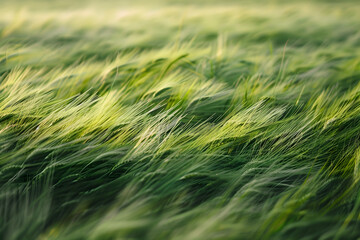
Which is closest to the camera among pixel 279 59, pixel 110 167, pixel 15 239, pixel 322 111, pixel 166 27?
pixel 15 239

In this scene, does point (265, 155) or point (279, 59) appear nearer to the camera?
point (265, 155)

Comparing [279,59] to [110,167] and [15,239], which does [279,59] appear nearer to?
[110,167]

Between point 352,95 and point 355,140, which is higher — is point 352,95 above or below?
above

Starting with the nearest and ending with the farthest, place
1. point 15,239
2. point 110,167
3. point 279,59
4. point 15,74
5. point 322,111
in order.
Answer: point 15,239 < point 110,167 < point 322,111 < point 15,74 < point 279,59

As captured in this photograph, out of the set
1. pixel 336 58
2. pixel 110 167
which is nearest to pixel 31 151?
pixel 110 167

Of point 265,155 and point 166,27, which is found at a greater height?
point 166,27

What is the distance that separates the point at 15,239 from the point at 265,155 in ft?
1.61

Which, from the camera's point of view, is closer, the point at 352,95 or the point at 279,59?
the point at 352,95

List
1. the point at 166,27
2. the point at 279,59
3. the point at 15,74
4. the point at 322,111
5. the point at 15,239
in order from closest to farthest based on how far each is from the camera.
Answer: the point at 15,239, the point at 322,111, the point at 15,74, the point at 279,59, the point at 166,27

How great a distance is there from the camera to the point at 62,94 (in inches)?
30.6

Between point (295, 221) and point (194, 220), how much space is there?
0.17m

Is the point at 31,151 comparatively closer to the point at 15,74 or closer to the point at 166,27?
the point at 15,74

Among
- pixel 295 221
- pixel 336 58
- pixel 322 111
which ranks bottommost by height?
pixel 295 221

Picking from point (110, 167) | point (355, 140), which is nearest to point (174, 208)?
point (110, 167)
